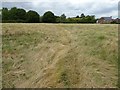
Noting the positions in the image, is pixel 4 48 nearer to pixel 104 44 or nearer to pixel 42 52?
pixel 42 52

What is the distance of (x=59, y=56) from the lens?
30.1 feet

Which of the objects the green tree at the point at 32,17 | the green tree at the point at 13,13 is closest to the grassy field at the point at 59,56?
the green tree at the point at 13,13

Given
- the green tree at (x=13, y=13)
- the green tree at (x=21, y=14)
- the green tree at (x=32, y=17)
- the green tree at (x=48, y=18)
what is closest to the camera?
the green tree at (x=13, y=13)

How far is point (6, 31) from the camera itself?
11289 millimetres

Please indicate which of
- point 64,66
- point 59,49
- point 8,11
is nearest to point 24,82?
point 64,66

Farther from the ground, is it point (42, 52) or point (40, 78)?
point (42, 52)

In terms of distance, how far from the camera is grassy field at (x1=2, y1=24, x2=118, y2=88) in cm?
788

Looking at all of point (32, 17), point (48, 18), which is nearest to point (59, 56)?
point (32, 17)

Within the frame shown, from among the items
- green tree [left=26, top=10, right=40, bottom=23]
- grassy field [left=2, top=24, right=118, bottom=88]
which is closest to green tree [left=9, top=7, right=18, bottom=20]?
green tree [left=26, top=10, right=40, bottom=23]

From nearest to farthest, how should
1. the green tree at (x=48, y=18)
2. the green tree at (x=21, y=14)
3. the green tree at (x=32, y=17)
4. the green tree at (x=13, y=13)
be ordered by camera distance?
the green tree at (x=13, y=13) → the green tree at (x=21, y=14) → the green tree at (x=32, y=17) → the green tree at (x=48, y=18)

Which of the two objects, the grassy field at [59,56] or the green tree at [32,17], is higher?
the green tree at [32,17]

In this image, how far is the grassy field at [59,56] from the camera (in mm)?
7879

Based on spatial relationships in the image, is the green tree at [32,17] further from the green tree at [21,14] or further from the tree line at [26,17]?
the green tree at [21,14]

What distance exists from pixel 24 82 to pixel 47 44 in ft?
8.25
